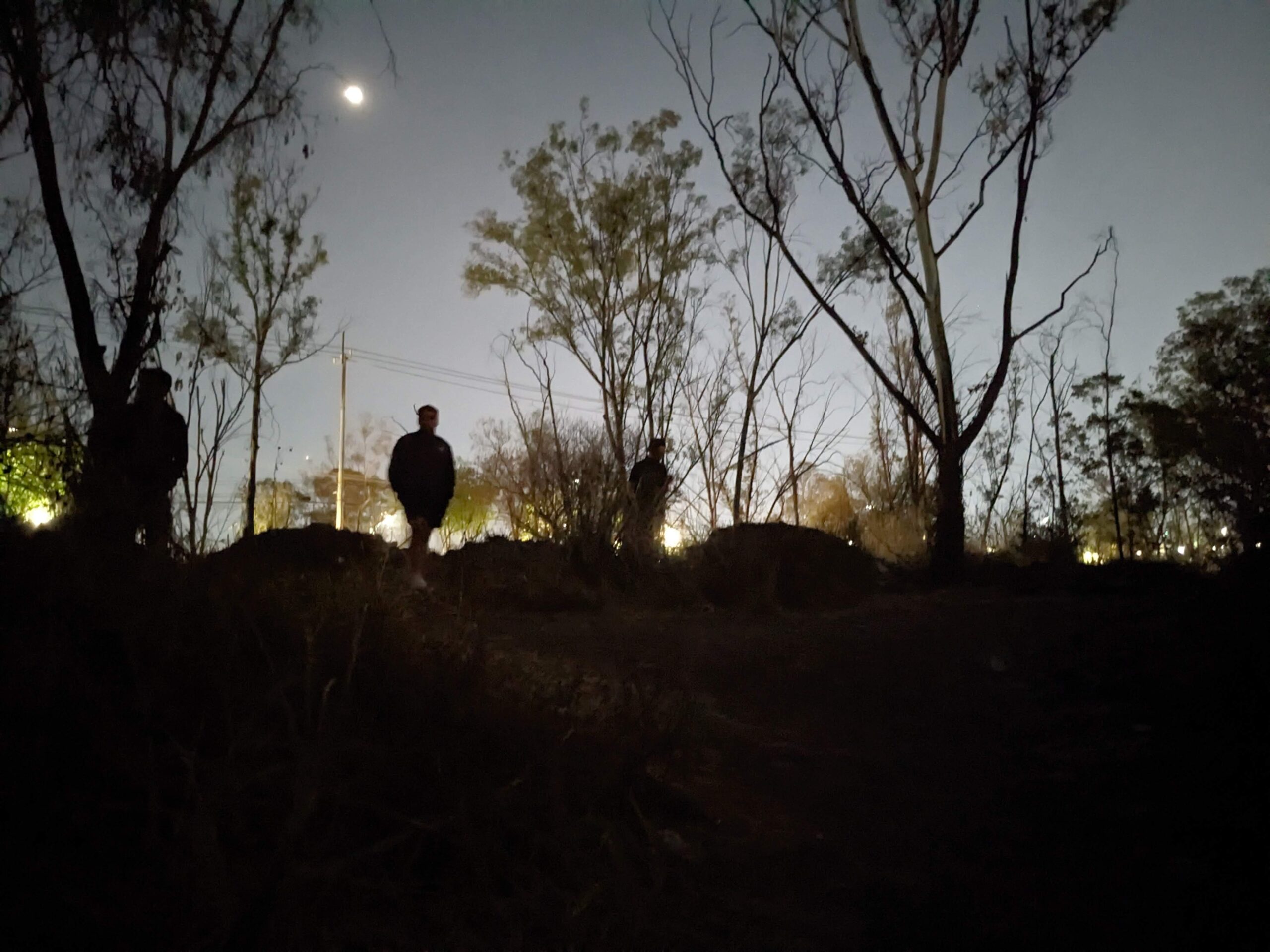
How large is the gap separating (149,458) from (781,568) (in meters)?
5.06

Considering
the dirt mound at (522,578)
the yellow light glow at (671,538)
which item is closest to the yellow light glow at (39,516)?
the dirt mound at (522,578)

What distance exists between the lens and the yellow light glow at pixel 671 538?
26.7 ft

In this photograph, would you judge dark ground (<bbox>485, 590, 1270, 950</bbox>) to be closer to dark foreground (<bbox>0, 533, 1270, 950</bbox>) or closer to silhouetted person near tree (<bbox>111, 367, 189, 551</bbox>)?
dark foreground (<bbox>0, 533, 1270, 950</bbox>)

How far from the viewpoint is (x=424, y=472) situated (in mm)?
7309

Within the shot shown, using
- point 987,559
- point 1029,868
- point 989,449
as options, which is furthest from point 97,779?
point 989,449

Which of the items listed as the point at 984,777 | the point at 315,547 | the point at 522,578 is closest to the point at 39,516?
the point at 315,547

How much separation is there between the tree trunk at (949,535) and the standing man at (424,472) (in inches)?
217

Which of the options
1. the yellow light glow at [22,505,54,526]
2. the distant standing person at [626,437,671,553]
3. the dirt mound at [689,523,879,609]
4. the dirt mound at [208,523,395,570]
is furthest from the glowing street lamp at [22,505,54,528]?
the dirt mound at [689,523,879,609]

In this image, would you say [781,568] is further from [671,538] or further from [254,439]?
[254,439]

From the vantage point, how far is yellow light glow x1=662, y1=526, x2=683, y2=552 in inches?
320

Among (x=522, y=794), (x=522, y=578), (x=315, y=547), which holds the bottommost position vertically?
(x=522, y=794)

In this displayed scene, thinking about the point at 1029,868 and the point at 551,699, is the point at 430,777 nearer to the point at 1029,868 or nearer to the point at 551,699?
the point at 551,699

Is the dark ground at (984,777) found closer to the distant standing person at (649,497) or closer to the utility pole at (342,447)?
the distant standing person at (649,497)

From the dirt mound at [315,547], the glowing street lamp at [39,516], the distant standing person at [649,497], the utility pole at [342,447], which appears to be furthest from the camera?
the utility pole at [342,447]
